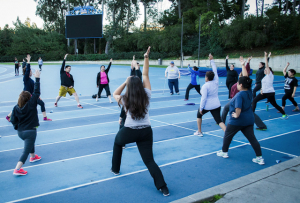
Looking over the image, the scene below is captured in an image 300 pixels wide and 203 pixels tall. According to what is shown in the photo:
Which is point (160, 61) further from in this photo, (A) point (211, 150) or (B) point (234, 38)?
(A) point (211, 150)

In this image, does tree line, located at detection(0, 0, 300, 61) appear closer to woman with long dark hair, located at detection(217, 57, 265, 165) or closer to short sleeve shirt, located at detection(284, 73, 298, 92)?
short sleeve shirt, located at detection(284, 73, 298, 92)

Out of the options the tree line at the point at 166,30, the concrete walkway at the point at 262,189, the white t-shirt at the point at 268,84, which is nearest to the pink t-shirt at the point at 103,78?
the white t-shirt at the point at 268,84

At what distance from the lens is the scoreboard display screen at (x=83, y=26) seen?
53.2 meters

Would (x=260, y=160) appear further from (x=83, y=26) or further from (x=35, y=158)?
(x=83, y=26)

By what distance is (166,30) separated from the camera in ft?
175

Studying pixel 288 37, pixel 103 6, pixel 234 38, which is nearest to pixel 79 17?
pixel 103 6

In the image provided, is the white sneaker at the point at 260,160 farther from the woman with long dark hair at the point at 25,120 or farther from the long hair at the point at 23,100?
the long hair at the point at 23,100

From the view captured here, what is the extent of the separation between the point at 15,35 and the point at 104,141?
221 ft

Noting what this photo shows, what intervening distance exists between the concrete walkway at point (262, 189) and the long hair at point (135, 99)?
132 centimetres

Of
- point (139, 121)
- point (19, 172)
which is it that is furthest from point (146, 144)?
point (19, 172)

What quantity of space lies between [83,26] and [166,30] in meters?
16.5

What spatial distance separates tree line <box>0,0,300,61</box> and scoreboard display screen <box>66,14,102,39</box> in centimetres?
563

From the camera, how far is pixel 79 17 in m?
53.2

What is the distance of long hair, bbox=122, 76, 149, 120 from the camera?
12.1 ft
